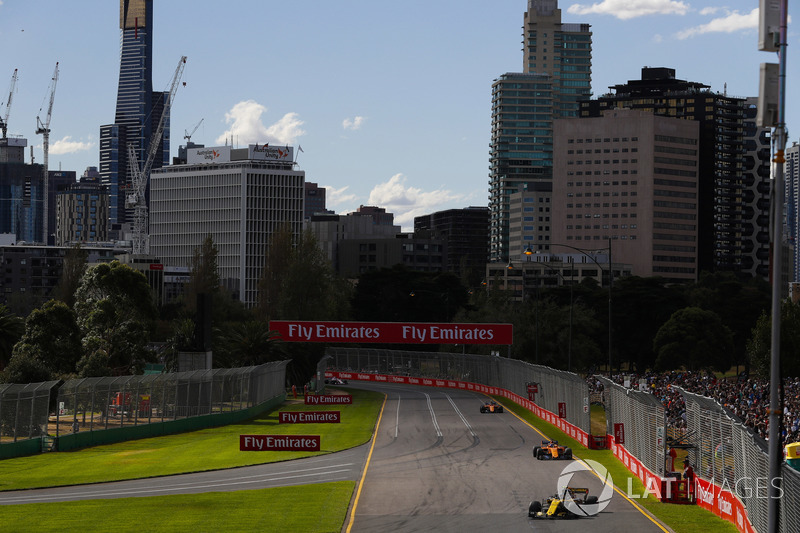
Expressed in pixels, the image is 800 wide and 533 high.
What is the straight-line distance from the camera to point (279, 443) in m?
49.0

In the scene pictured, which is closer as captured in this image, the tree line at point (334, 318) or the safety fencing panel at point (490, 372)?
the safety fencing panel at point (490, 372)

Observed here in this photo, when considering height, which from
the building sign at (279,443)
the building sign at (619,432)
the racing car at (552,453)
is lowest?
the building sign at (279,443)

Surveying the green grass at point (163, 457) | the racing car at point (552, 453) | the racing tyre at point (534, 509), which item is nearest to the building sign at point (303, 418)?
the green grass at point (163, 457)

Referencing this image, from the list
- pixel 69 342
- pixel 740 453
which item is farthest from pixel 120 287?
pixel 740 453

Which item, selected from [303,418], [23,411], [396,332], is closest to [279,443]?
[23,411]

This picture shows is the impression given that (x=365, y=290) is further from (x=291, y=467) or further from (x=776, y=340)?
(x=776, y=340)

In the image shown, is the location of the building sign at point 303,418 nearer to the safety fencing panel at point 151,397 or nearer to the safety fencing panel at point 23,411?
the safety fencing panel at point 151,397

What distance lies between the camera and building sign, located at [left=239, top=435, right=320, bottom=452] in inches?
1912

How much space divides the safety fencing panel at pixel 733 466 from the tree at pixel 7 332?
2103 inches

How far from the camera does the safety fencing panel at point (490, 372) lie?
55747 mm

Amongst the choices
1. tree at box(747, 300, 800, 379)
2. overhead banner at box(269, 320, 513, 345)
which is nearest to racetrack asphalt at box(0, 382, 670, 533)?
tree at box(747, 300, 800, 379)

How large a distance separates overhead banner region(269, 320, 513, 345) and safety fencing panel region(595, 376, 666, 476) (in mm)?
45674

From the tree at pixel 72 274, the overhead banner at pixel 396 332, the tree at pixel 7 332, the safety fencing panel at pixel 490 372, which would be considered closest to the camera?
the safety fencing panel at pixel 490 372

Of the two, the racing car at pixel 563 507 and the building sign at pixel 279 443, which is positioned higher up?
the racing car at pixel 563 507
